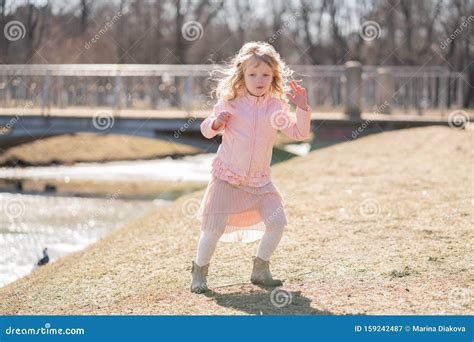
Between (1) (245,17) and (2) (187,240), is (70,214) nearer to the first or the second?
(2) (187,240)

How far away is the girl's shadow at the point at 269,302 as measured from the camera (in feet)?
16.6

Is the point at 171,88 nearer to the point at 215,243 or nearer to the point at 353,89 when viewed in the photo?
the point at 353,89

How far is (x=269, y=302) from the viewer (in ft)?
17.3

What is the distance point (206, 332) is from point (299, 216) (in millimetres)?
4464

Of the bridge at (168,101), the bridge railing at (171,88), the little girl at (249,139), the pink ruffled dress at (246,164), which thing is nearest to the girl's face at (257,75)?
the little girl at (249,139)

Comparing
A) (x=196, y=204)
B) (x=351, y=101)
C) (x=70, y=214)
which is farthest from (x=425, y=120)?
(x=196, y=204)

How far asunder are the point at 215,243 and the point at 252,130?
2.59 ft

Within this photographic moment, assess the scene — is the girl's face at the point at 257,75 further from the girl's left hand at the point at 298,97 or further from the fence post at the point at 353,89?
the fence post at the point at 353,89

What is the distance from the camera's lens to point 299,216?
900cm

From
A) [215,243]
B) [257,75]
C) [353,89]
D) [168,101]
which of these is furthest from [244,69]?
[168,101]

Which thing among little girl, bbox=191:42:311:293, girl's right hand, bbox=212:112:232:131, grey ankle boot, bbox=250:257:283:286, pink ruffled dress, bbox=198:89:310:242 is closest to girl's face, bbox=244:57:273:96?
little girl, bbox=191:42:311:293

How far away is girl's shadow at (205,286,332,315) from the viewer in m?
5.05

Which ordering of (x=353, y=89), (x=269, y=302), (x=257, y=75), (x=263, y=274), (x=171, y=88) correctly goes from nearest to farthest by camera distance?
(x=269, y=302), (x=257, y=75), (x=263, y=274), (x=353, y=89), (x=171, y=88)

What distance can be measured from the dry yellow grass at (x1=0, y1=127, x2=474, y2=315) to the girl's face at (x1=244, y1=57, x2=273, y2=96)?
1.34 metres
